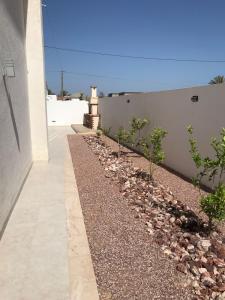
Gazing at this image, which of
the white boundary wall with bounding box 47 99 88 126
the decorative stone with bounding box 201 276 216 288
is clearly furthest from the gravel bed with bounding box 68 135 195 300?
the white boundary wall with bounding box 47 99 88 126

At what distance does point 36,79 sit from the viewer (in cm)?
884

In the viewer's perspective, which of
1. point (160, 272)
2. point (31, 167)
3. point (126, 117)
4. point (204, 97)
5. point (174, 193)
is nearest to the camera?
point (160, 272)

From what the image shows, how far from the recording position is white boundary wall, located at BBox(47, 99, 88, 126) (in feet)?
82.5

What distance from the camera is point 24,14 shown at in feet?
27.7

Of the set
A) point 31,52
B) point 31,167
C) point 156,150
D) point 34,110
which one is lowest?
point 31,167

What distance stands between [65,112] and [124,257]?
22687mm

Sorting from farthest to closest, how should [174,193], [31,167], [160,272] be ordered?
[31,167], [174,193], [160,272]

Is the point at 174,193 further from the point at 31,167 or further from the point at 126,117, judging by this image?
the point at 126,117

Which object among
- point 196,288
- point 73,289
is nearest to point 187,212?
point 196,288

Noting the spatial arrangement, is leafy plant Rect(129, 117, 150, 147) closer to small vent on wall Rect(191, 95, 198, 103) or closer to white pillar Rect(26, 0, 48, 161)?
small vent on wall Rect(191, 95, 198, 103)

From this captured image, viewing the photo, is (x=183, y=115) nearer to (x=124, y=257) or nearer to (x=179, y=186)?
(x=179, y=186)

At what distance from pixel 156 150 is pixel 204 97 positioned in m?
1.57

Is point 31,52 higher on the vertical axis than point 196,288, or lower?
higher

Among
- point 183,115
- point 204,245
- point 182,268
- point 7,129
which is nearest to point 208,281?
point 182,268
